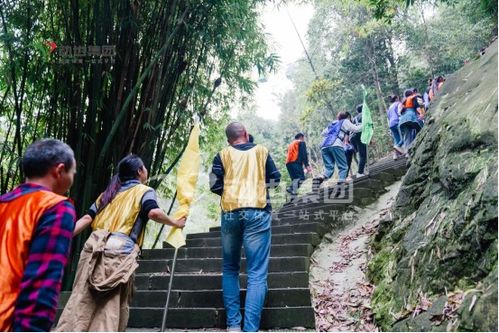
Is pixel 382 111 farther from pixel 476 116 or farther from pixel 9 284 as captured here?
pixel 9 284

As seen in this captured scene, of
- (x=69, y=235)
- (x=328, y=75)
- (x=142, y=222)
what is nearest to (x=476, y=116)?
(x=142, y=222)

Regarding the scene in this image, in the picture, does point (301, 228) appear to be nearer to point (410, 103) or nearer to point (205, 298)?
point (205, 298)

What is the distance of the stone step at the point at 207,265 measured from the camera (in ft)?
14.8

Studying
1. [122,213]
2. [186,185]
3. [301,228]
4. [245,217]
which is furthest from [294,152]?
[122,213]

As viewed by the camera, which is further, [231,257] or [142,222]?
[231,257]

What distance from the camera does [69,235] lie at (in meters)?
1.54

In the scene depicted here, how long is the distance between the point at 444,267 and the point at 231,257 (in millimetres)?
1635

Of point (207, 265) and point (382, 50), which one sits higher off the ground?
point (382, 50)

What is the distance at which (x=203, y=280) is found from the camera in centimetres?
436

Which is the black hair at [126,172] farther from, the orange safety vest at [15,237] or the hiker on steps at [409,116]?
the hiker on steps at [409,116]

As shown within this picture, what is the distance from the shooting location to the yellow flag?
2996 mm

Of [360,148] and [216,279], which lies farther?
[360,148]

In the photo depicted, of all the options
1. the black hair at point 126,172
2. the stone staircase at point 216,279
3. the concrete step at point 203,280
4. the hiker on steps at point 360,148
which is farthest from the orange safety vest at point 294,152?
the black hair at point 126,172

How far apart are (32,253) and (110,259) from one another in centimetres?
112
